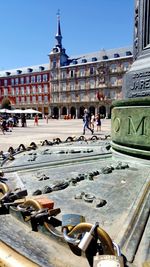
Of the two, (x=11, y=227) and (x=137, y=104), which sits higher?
(x=137, y=104)

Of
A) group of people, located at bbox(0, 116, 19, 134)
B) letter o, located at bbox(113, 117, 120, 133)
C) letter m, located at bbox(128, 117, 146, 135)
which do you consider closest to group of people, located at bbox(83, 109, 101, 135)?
group of people, located at bbox(0, 116, 19, 134)

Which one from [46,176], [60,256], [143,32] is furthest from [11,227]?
[143,32]

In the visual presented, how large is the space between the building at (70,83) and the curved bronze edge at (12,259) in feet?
174

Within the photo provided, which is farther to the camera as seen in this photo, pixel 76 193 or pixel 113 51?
pixel 113 51

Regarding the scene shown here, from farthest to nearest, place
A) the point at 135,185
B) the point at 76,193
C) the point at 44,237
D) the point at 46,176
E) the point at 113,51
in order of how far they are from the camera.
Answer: the point at 113,51 < the point at 46,176 < the point at 135,185 < the point at 76,193 < the point at 44,237

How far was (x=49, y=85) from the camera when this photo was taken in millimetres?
62906

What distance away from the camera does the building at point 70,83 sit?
5469 cm

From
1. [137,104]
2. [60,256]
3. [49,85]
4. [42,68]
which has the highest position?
[42,68]

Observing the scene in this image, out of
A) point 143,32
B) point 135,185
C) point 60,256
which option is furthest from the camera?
point 143,32

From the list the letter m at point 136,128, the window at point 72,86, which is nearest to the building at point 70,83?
the window at point 72,86

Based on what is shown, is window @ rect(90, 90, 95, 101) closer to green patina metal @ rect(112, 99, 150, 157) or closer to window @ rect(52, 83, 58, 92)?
window @ rect(52, 83, 58, 92)

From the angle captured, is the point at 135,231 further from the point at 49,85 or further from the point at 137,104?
the point at 49,85

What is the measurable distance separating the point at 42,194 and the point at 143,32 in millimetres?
2317

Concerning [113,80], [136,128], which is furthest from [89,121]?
[113,80]
